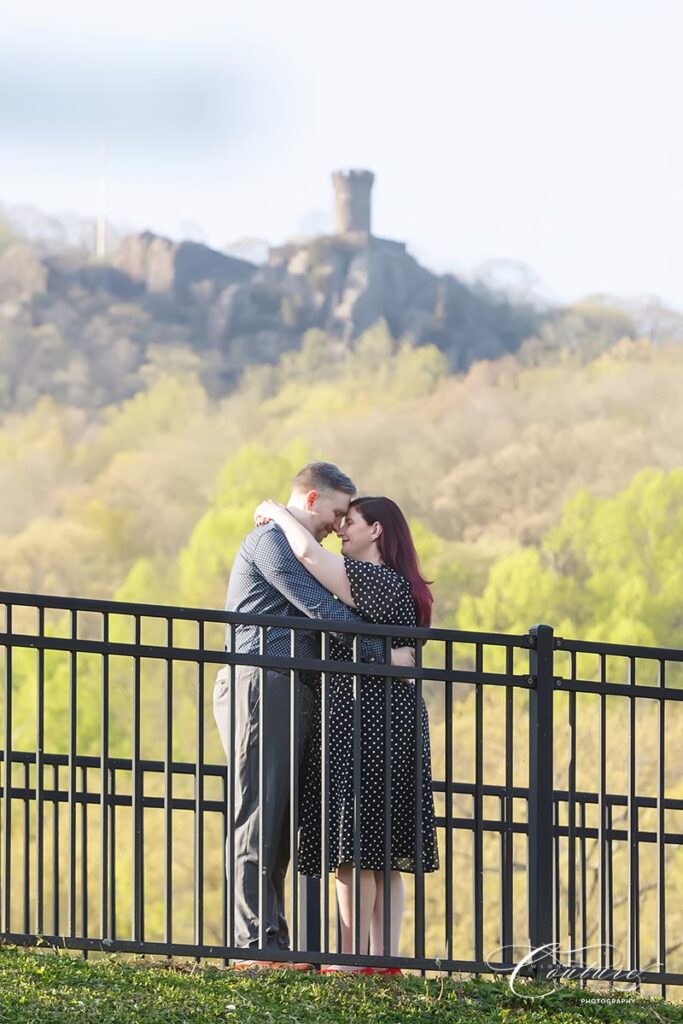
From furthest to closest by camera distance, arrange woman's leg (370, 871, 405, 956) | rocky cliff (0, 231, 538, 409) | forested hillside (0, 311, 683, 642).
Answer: rocky cliff (0, 231, 538, 409) < forested hillside (0, 311, 683, 642) < woman's leg (370, 871, 405, 956)

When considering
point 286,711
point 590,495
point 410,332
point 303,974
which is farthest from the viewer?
point 410,332

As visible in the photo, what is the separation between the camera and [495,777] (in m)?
31.4

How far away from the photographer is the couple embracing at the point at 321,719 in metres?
5.09

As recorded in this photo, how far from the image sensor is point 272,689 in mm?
5129

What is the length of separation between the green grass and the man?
12.5 inches

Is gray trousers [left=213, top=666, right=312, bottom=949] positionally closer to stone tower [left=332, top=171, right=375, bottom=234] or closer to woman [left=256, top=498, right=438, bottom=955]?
woman [left=256, top=498, right=438, bottom=955]

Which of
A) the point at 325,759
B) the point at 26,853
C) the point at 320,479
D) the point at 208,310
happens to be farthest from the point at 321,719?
the point at 208,310

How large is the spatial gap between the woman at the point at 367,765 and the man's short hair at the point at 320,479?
0.31ft

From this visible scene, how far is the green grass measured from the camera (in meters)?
4.28

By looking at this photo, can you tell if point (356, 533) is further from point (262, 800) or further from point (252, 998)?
point (252, 998)

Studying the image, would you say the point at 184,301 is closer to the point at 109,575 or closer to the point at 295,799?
the point at 109,575

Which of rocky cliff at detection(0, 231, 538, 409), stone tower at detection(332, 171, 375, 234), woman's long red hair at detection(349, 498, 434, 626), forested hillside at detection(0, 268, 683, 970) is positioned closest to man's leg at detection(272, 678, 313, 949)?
woman's long red hair at detection(349, 498, 434, 626)

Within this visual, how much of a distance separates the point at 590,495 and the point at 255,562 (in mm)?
37298

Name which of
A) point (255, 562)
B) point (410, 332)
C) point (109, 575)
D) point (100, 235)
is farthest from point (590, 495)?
point (255, 562)
